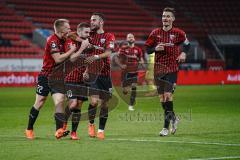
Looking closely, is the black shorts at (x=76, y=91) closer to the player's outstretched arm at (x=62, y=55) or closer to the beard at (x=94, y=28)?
the player's outstretched arm at (x=62, y=55)

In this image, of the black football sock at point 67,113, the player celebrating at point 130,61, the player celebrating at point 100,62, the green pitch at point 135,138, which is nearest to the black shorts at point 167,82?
the green pitch at point 135,138

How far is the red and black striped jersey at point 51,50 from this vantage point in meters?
12.1

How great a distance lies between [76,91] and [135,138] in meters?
1.49

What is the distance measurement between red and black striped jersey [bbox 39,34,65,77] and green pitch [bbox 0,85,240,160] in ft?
4.36

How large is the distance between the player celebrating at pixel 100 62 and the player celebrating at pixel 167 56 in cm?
126

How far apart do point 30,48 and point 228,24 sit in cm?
1818

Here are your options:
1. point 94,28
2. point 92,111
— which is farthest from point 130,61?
point 94,28

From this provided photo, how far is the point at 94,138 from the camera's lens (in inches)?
496

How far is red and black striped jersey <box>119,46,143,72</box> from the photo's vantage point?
2202cm

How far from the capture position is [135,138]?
41.0ft

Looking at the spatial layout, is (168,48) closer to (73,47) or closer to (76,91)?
(76,91)

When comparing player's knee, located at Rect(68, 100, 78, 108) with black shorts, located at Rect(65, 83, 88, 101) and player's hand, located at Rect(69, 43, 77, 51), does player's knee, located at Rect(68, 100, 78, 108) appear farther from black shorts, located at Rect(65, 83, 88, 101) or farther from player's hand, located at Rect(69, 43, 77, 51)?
player's hand, located at Rect(69, 43, 77, 51)

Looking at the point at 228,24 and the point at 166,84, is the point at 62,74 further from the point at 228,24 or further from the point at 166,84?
the point at 228,24

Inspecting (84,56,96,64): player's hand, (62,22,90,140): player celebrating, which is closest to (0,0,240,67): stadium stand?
(62,22,90,140): player celebrating
